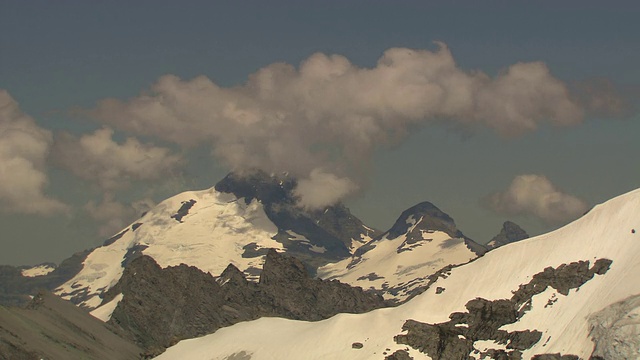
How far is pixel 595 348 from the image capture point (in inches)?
7790

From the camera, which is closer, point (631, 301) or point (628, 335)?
point (628, 335)

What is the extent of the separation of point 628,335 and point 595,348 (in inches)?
502

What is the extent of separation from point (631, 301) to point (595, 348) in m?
11.4

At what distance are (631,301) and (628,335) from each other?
1490cm

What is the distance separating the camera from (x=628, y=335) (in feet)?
611

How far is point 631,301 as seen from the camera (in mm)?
199625
